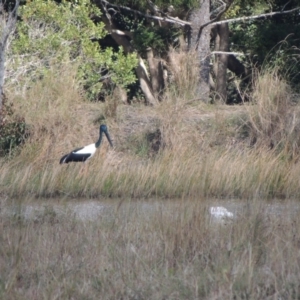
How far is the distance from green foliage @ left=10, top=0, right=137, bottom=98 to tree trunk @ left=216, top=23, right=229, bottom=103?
2.12 m

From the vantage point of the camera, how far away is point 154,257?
7.31 m

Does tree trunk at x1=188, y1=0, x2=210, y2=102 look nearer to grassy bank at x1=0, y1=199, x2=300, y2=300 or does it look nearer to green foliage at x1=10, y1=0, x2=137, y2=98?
green foliage at x1=10, y1=0, x2=137, y2=98

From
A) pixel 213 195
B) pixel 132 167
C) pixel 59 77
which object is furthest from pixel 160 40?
pixel 213 195

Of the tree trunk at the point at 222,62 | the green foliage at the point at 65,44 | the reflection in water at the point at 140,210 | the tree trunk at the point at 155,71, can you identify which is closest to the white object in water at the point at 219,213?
the reflection in water at the point at 140,210

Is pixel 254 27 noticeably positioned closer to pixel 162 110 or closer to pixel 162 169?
pixel 162 110

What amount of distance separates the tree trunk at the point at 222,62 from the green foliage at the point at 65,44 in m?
2.12

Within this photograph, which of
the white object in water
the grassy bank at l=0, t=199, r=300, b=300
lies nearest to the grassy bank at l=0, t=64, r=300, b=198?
the white object in water

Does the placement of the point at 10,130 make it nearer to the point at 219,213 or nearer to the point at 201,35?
the point at 201,35

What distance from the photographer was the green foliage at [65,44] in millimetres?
17172

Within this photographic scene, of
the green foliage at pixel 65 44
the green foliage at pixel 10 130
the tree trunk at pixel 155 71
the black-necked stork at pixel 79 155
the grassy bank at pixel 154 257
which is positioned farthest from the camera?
the tree trunk at pixel 155 71

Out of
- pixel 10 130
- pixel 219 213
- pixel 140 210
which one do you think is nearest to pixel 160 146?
pixel 10 130

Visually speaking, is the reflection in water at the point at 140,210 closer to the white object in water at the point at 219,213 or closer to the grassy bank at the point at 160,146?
the white object in water at the point at 219,213

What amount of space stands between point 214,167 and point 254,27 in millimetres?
7935

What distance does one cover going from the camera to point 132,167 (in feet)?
44.7
